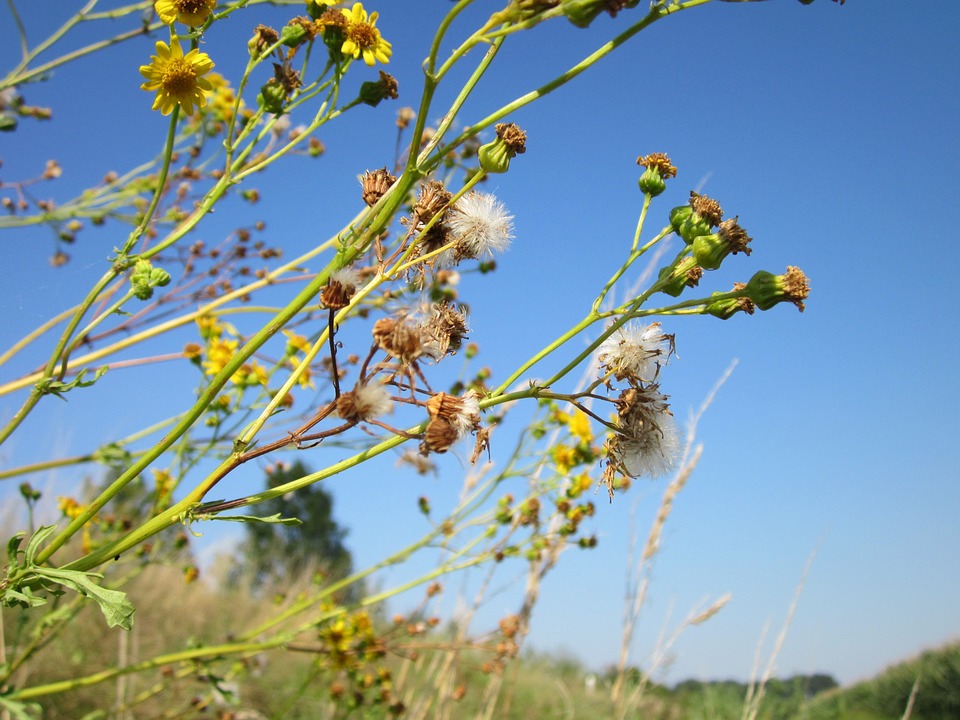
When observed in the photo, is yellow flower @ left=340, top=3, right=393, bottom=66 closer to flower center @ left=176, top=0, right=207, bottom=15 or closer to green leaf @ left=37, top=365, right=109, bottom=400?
flower center @ left=176, top=0, right=207, bottom=15

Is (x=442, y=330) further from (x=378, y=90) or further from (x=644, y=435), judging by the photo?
(x=378, y=90)

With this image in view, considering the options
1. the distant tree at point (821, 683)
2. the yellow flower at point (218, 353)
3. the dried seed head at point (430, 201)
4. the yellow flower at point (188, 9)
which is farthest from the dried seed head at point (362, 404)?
the distant tree at point (821, 683)

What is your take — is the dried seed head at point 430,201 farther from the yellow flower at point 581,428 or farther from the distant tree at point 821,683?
the distant tree at point 821,683

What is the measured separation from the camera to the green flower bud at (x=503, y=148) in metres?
0.96

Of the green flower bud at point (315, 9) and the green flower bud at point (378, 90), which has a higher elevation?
the green flower bud at point (315, 9)

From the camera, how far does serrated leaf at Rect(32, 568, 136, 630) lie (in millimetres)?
893

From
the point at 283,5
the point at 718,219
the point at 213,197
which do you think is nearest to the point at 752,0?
the point at 718,219

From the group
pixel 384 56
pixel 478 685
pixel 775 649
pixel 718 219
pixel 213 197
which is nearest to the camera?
pixel 718 219

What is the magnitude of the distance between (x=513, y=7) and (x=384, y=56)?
680 millimetres

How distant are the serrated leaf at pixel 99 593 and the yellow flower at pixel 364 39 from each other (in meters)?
1.02

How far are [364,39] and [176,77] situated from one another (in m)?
0.36

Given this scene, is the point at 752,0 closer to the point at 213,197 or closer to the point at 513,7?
the point at 513,7

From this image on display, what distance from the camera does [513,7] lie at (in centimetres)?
80

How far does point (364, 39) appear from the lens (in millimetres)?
1394
